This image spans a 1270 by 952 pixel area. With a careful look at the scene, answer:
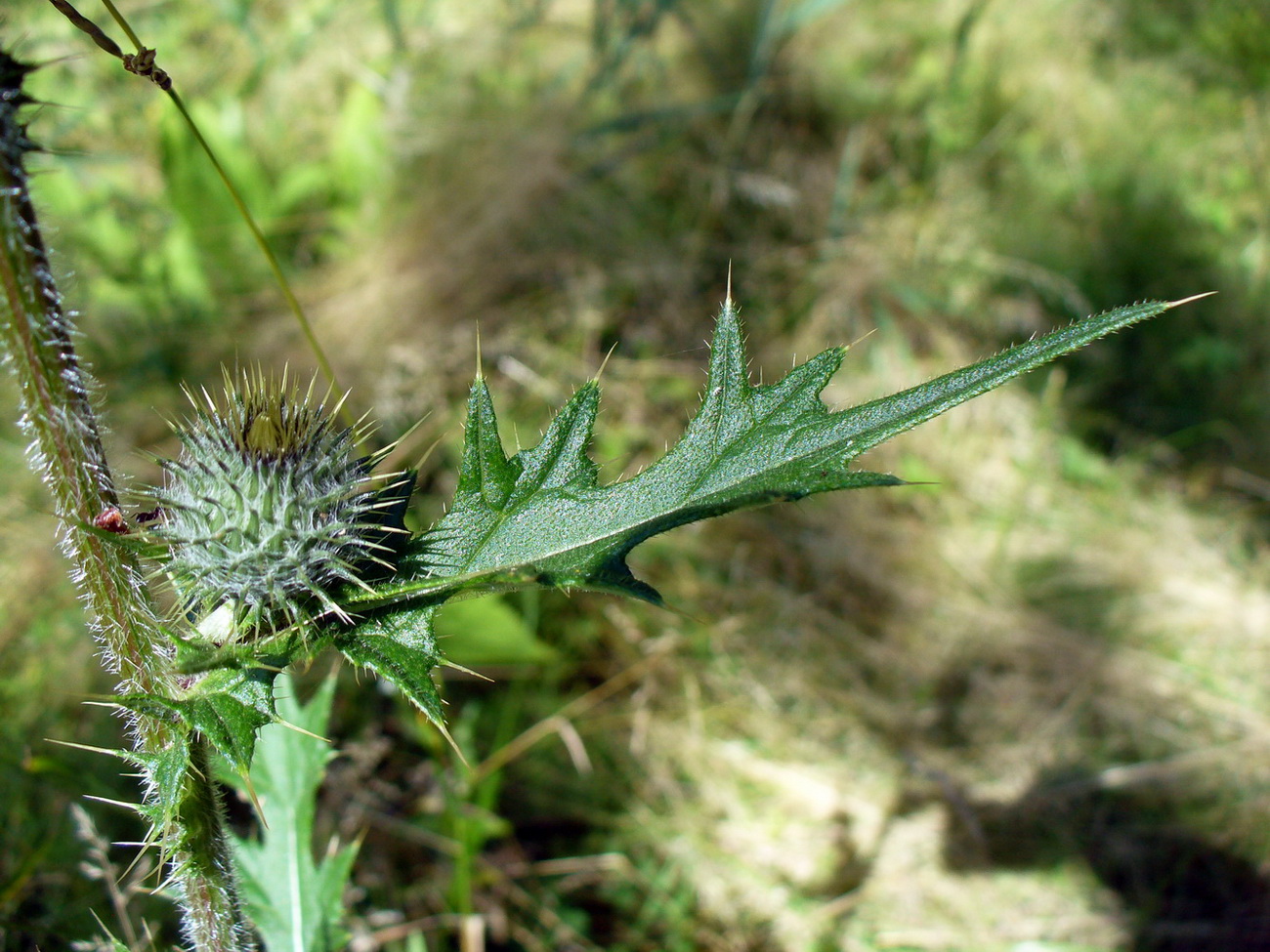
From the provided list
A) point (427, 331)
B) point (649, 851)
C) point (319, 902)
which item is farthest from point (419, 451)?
point (319, 902)

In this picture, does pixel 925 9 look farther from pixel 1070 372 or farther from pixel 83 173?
pixel 83 173

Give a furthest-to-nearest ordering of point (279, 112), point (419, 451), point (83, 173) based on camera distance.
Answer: point (279, 112), point (83, 173), point (419, 451)

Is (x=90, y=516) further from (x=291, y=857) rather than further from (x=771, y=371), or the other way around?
(x=771, y=371)

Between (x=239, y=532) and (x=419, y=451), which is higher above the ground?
(x=419, y=451)

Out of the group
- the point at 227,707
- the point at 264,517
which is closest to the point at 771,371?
the point at 264,517

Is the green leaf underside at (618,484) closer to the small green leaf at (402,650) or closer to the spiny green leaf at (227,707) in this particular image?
the small green leaf at (402,650)

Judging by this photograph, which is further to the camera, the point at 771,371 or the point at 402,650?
the point at 771,371

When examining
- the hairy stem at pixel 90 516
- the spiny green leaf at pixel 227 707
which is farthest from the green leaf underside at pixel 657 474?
the hairy stem at pixel 90 516
